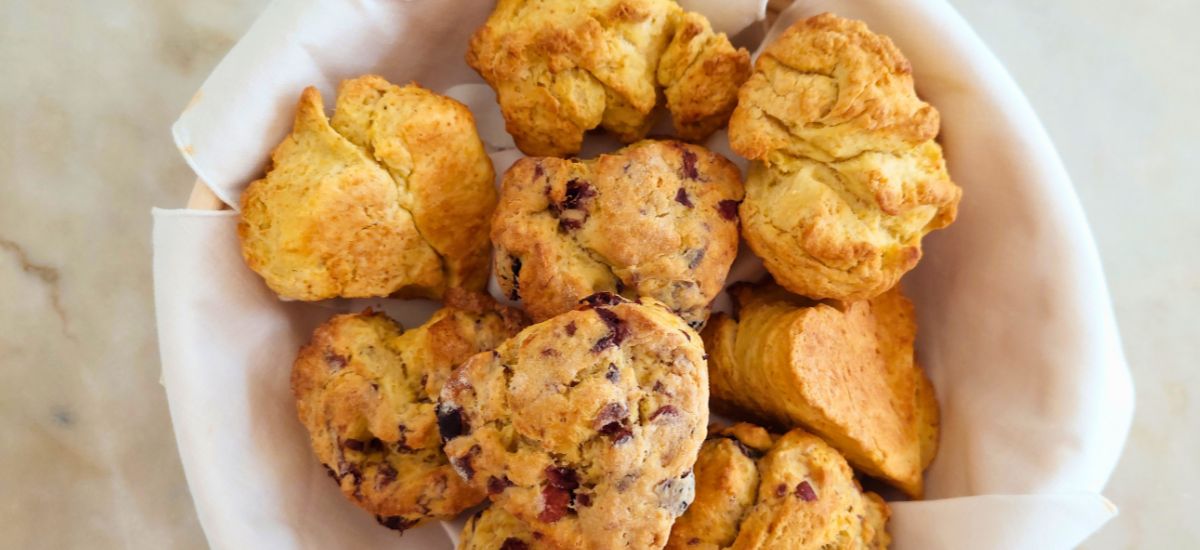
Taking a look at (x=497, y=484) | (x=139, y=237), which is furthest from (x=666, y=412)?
(x=139, y=237)

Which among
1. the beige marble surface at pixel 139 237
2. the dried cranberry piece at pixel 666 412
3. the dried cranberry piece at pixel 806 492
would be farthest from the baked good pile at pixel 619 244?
the beige marble surface at pixel 139 237

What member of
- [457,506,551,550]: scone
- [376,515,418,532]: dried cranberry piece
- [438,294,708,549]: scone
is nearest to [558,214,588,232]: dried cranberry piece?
[438,294,708,549]: scone

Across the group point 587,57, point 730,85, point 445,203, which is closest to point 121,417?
point 445,203

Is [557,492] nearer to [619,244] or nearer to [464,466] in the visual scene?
[464,466]

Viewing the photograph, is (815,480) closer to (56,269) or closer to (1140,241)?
(1140,241)

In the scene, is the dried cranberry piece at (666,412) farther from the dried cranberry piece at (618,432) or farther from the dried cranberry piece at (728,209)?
the dried cranberry piece at (728,209)

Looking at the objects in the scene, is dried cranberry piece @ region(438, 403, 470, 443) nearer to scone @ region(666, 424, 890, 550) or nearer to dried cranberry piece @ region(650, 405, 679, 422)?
dried cranberry piece @ region(650, 405, 679, 422)
